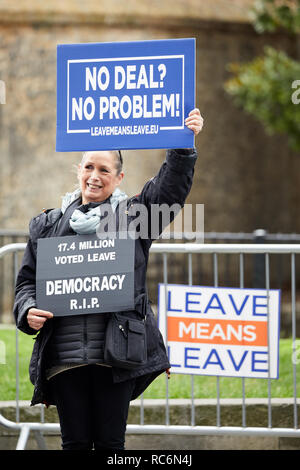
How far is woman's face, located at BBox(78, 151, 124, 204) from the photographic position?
12.3 ft

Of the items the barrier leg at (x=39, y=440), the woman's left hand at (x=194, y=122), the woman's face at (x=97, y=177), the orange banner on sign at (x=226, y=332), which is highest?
the woman's left hand at (x=194, y=122)

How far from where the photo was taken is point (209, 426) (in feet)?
17.3

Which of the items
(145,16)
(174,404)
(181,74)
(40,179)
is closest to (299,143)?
(145,16)

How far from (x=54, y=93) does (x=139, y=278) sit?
906 centimetres

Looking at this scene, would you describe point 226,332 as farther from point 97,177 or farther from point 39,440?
point 97,177

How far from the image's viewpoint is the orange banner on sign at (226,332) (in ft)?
16.6

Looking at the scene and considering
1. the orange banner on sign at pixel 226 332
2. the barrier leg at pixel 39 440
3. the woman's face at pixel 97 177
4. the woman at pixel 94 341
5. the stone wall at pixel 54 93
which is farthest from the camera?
the stone wall at pixel 54 93

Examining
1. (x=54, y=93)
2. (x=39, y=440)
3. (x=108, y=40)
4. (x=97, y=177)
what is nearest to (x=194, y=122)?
(x=97, y=177)

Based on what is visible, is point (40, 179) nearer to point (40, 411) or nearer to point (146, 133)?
point (40, 411)

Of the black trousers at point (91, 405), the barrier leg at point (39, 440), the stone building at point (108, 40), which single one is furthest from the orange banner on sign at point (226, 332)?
the stone building at point (108, 40)

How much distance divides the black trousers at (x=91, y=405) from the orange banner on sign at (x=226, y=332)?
4.55 ft

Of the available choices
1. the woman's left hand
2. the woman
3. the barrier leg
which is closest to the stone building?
the barrier leg

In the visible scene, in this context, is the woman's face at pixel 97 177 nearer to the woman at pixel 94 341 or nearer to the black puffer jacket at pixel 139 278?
the woman at pixel 94 341

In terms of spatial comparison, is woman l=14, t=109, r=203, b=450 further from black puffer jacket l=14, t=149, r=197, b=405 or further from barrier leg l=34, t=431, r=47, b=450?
barrier leg l=34, t=431, r=47, b=450
